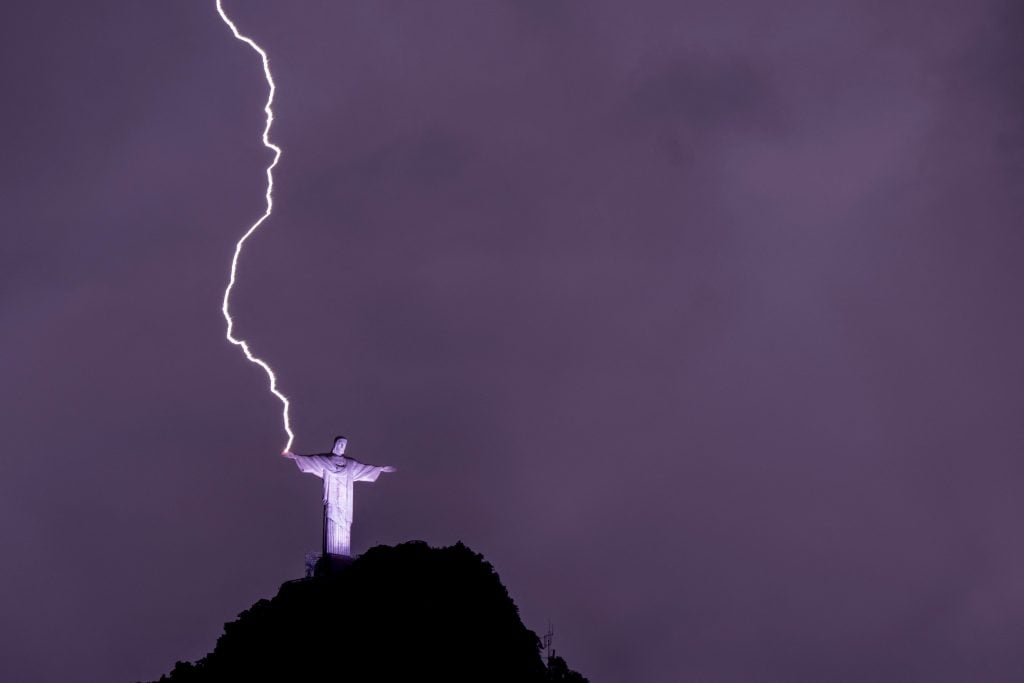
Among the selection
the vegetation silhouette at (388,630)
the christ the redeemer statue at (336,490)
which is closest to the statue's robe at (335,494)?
the christ the redeemer statue at (336,490)

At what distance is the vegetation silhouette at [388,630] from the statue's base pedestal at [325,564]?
0.86 metres

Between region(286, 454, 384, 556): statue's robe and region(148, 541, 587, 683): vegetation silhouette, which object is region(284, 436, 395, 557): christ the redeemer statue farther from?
region(148, 541, 587, 683): vegetation silhouette

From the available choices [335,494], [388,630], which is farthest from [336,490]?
[388,630]

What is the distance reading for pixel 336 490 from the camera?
33.4 m

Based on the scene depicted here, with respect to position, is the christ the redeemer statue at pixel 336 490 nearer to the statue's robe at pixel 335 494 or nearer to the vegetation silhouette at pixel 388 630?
the statue's robe at pixel 335 494

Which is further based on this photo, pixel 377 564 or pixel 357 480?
pixel 357 480

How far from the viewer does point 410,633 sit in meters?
28.4

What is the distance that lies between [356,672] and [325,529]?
623 cm

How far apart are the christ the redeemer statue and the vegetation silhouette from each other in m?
1.85

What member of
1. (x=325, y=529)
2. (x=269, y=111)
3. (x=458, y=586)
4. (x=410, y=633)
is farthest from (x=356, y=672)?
(x=269, y=111)

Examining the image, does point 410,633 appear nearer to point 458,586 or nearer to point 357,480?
point 458,586

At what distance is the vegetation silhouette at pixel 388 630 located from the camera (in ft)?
91.5

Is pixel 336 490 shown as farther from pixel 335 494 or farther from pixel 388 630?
pixel 388 630

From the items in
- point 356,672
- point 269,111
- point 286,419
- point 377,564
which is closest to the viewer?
point 356,672
